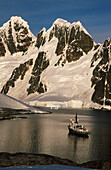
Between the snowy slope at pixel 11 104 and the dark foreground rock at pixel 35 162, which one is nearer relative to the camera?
the dark foreground rock at pixel 35 162

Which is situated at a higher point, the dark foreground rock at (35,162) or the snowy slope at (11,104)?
the snowy slope at (11,104)

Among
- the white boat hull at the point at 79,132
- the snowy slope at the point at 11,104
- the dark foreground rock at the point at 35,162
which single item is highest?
the snowy slope at the point at 11,104

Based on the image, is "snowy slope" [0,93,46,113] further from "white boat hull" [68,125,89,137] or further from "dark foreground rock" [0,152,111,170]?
"dark foreground rock" [0,152,111,170]

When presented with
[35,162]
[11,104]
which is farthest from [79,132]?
[11,104]

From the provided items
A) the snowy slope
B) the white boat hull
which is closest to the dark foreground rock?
the white boat hull

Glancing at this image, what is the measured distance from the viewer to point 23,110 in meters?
159

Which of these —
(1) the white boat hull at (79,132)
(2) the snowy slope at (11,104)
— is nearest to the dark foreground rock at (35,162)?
(1) the white boat hull at (79,132)

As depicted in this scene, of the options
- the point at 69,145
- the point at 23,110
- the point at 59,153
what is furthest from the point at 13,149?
the point at 23,110

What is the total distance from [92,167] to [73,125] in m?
Result: 48.1

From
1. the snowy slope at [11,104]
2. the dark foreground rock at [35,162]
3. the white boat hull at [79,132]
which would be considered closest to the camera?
the dark foreground rock at [35,162]

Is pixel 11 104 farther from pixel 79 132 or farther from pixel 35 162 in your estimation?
pixel 35 162

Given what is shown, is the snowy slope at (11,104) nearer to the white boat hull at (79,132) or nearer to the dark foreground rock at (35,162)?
the white boat hull at (79,132)

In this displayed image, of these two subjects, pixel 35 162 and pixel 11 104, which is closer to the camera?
pixel 35 162

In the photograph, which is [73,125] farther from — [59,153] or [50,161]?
[50,161]
